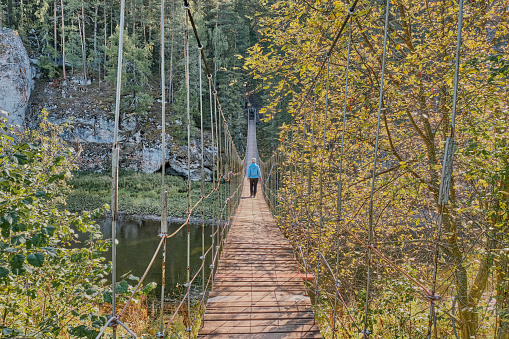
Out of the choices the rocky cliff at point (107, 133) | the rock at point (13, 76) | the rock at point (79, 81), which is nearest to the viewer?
the rock at point (13, 76)

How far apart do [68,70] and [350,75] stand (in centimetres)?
2483

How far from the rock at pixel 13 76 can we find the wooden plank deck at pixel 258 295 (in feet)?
64.1

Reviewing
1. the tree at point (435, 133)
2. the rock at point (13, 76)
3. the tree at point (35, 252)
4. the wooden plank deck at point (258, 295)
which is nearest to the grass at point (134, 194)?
the rock at point (13, 76)

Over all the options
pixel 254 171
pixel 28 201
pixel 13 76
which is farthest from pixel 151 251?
pixel 13 76

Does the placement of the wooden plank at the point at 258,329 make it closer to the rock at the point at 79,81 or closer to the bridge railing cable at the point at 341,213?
the bridge railing cable at the point at 341,213

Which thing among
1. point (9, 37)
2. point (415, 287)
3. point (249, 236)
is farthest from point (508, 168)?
point (9, 37)

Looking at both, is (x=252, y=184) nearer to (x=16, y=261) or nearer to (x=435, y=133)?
(x=435, y=133)

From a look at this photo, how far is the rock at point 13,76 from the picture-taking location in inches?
690

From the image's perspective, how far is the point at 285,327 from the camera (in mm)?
2055

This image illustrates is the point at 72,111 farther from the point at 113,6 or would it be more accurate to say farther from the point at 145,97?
the point at 113,6

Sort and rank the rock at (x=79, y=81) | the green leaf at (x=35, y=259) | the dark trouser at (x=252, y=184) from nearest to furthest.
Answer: the green leaf at (x=35, y=259)
the dark trouser at (x=252, y=184)
the rock at (x=79, y=81)

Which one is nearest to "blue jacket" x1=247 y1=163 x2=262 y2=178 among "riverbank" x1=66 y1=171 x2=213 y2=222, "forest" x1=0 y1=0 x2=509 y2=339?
"forest" x1=0 y1=0 x2=509 y2=339

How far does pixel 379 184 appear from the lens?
2.50 m

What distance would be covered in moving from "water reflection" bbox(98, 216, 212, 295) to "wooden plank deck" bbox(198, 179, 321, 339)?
3.50 metres
